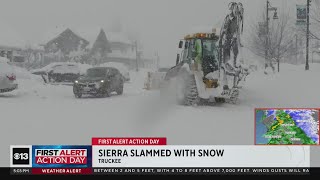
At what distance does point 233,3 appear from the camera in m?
7.43

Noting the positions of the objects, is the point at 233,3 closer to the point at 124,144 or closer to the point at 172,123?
the point at 172,123

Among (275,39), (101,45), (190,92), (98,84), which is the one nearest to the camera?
(101,45)

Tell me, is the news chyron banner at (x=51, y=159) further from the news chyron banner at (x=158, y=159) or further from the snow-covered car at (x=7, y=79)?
the snow-covered car at (x=7, y=79)

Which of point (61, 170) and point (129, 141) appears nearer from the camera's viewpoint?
point (61, 170)

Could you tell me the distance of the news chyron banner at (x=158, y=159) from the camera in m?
5.75

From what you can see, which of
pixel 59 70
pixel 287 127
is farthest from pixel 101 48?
pixel 287 127

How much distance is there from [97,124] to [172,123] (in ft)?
3.86

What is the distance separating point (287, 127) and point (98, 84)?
27.6 feet

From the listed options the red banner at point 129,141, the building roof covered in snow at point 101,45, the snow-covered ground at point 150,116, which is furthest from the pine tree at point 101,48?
the red banner at point 129,141

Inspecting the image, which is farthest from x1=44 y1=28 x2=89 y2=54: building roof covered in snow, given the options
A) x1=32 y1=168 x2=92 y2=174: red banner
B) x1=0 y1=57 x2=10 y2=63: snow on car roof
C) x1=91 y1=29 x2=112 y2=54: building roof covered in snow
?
x1=0 y1=57 x2=10 y2=63: snow on car roof

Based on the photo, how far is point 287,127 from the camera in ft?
19.7

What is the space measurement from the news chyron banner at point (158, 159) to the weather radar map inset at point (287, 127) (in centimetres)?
11

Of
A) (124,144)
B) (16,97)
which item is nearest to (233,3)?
(124,144)

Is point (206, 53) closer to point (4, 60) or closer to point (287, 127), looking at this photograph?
point (4, 60)
